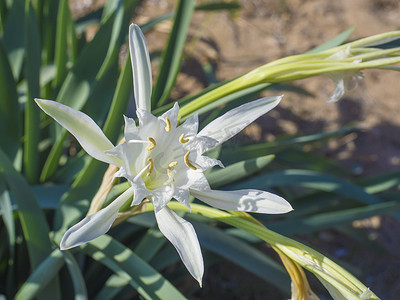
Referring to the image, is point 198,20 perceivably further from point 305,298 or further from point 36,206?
point 305,298

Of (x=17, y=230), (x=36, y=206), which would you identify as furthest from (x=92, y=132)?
(x=17, y=230)

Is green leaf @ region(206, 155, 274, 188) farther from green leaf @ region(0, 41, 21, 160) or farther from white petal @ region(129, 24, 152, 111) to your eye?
green leaf @ region(0, 41, 21, 160)

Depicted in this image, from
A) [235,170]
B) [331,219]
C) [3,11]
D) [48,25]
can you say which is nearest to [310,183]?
[331,219]

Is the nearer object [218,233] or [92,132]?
[92,132]

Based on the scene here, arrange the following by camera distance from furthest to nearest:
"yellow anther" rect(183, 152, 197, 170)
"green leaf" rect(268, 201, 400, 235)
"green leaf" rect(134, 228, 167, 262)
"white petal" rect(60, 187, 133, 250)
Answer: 1. "green leaf" rect(268, 201, 400, 235)
2. "green leaf" rect(134, 228, 167, 262)
3. "yellow anther" rect(183, 152, 197, 170)
4. "white petal" rect(60, 187, 133, 250)

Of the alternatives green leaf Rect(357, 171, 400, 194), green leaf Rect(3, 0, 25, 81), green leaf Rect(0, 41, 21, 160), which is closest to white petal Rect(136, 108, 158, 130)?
green leaf Rect(0, 41, 21, 160)

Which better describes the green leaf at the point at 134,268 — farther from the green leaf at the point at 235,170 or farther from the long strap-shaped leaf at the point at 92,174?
the green leaf at the point at 235,170

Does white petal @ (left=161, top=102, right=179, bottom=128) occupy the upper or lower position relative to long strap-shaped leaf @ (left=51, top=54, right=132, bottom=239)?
upper

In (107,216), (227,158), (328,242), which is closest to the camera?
(107,216)
